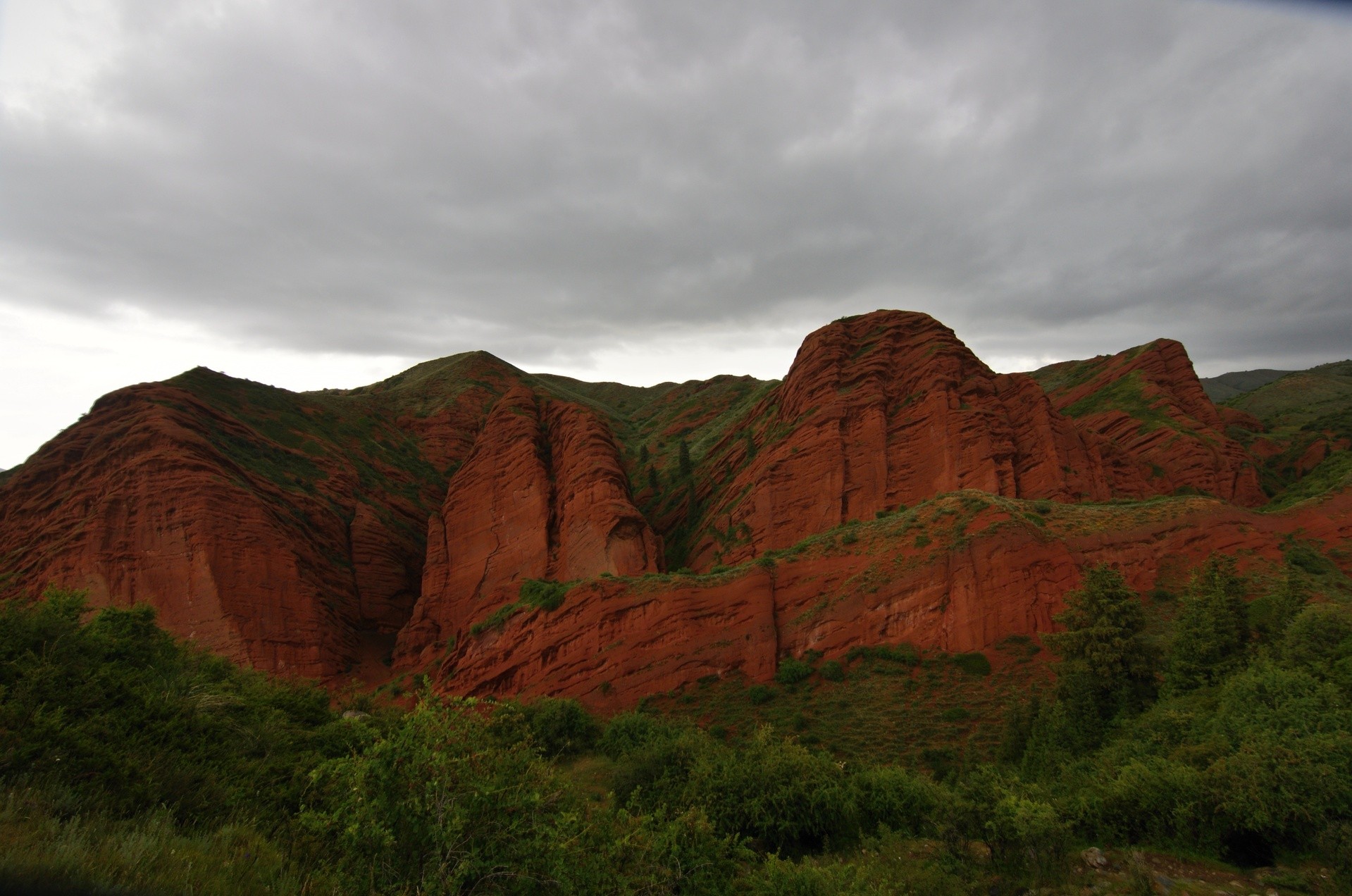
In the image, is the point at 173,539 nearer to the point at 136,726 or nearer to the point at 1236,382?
the point at 136,726

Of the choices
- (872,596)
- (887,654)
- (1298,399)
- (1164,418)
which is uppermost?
(1298,399)

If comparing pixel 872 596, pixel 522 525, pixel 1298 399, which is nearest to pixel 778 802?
pixel 872 596

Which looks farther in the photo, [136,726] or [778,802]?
[778,802]

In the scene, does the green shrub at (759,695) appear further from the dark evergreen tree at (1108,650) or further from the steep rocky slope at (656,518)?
the dark evergreen tree at (1108,650)

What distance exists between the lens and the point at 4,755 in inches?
252

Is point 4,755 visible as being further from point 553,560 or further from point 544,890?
point 553,560

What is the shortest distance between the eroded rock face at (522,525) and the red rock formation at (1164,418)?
127 ft

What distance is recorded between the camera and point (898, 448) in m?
41.8

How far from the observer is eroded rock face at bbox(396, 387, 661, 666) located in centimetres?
3956

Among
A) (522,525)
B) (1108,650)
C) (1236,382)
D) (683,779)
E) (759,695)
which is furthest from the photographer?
(1236,382)

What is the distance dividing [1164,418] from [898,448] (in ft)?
82.2

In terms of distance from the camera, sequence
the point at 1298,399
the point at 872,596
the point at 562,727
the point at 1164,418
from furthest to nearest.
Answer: the point at 1298,399, the point at 1164,418, the point at 872,596, the point at 562,727

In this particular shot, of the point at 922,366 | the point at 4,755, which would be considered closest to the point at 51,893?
the point at 4,755

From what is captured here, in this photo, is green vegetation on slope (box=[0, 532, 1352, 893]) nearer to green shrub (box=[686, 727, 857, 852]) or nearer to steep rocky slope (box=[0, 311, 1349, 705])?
green shrub (box=[686, 727, 857, 852])
